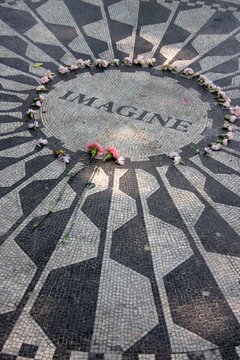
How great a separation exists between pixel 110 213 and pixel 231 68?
21.6 feet

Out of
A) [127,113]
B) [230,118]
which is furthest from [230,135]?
[127,113]

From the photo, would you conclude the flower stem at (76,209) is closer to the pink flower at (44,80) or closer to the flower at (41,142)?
the flower at (41,142)

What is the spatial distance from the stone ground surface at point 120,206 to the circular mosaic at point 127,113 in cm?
4

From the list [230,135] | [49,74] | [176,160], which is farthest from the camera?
[49,74]

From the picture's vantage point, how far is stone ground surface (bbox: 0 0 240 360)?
668 centimetres

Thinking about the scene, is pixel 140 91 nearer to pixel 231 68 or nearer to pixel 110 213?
pixel 231 68

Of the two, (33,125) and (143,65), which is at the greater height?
(143,65)

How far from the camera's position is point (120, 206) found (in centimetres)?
866

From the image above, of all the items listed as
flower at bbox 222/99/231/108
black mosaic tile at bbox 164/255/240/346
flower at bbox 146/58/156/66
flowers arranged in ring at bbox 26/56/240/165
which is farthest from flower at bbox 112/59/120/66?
black mosaic tile at bbox 164/255/240/346

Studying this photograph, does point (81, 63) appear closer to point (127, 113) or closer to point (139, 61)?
point (139, 61)

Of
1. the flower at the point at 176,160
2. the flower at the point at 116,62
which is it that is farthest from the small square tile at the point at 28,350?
the flower at the point at 116,62

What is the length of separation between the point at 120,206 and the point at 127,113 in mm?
3219

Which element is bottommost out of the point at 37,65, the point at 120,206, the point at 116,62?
the point at 120,206

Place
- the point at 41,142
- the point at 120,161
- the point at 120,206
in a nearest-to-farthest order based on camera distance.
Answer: the point at 120,206 < the point at 120,161 < the point at 41,142
